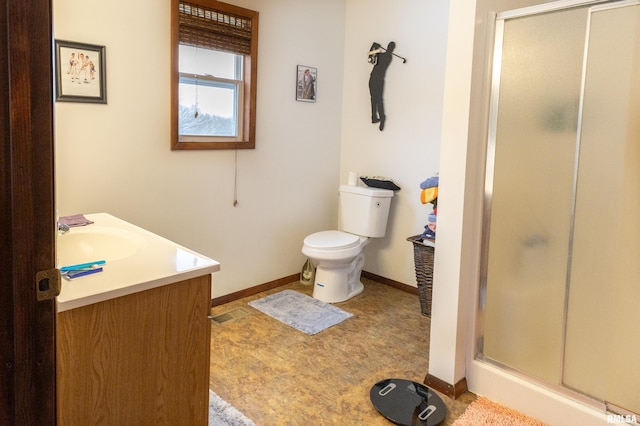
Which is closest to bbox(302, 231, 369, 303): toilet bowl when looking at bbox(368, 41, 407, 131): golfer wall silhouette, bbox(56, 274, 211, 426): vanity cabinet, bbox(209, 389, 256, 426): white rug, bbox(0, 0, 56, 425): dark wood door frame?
bbox(368, 41, 407, 131): golfer wall silhouette

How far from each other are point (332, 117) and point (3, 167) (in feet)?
11.4

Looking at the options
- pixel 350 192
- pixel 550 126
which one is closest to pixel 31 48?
pixel 550 126

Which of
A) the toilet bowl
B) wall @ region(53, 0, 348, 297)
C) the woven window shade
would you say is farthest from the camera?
the toilet bowl

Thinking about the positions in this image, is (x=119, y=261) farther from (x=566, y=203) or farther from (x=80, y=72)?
(x=566, y=203)

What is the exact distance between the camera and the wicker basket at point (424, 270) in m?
3.19

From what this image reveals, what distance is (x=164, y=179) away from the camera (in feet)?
9.61

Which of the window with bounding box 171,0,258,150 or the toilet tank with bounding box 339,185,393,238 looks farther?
the toilet tank with bounding box 339,185,393,238

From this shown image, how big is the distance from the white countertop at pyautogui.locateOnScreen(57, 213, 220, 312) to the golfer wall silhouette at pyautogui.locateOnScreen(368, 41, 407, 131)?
7.24ft

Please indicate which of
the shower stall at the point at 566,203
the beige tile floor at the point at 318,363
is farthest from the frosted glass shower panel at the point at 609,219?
the beige tile floor at the point at 318,363

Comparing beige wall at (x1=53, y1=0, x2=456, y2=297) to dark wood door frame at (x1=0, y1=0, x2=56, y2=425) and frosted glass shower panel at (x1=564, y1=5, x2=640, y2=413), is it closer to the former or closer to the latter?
frosted glass shower panel at (x1=564, y1=5, x2=640, y2=413)

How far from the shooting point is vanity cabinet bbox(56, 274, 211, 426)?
131 centimetres

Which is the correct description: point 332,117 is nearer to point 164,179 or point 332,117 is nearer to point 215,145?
point 215,145

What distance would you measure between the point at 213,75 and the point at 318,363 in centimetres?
197

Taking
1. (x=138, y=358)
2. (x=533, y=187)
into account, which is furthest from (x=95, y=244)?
(x=533, y=187)
